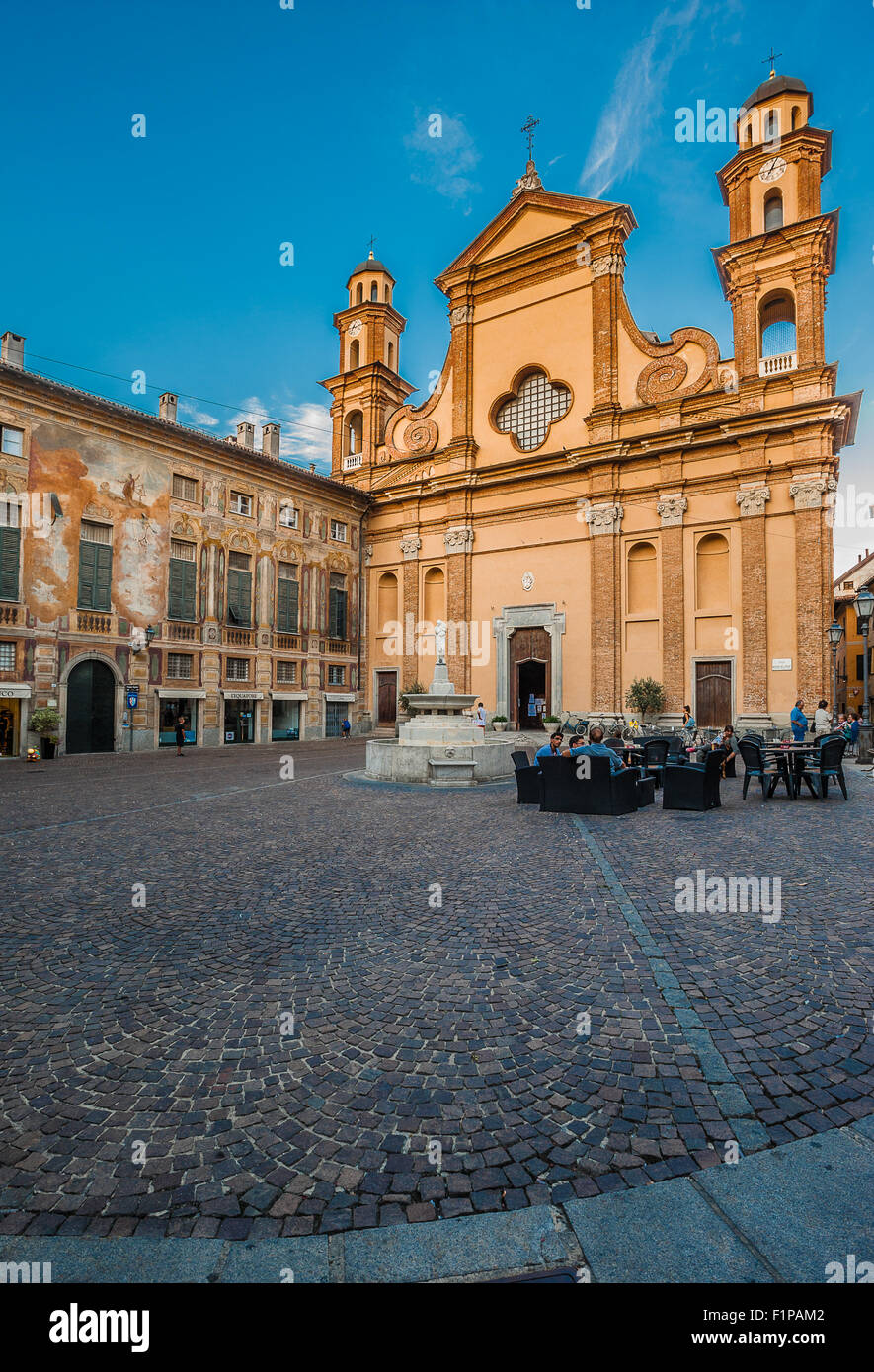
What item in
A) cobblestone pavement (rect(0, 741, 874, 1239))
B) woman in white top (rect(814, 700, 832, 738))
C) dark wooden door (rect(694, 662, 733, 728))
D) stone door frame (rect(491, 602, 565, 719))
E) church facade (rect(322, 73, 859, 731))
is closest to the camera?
cobblestone pavement (rect(0, 741, 874, 1239))

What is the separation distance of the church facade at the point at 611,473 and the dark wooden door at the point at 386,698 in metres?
0.11

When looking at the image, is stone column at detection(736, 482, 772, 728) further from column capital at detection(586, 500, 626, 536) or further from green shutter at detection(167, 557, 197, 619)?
green shutter at detection(167, 557, 197, 619)

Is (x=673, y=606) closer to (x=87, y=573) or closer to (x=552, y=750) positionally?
(x=552, y=750)

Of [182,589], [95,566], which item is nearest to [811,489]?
[182,589]

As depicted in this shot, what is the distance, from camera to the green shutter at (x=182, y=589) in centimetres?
2553

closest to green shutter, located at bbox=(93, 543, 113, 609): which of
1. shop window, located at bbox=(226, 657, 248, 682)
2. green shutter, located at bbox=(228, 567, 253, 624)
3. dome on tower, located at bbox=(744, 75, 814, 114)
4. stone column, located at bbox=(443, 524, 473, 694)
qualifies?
green shutter, located at bbox=(228, 567, 253, 624)

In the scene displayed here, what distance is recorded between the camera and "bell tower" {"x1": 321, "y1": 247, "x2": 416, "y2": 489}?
3556cm

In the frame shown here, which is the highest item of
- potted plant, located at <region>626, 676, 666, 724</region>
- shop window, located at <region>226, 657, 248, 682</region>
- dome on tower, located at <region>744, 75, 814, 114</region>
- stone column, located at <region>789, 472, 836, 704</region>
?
dome on tower, located at <region>744, 75, 814, 114</region>

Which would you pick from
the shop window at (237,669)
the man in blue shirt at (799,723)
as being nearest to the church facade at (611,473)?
the shop window at (237,669)

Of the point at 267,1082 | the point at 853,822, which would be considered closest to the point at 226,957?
the point at 267,1082

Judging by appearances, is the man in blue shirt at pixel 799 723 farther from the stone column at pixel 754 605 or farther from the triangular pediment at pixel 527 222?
the triangular pediment at pixel 527 222

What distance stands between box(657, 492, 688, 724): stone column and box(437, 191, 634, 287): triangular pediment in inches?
522

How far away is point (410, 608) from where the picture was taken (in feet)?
108

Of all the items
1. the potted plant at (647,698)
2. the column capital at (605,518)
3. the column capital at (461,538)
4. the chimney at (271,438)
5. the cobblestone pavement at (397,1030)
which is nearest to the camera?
the cobblestone pavement at (397,1030)
